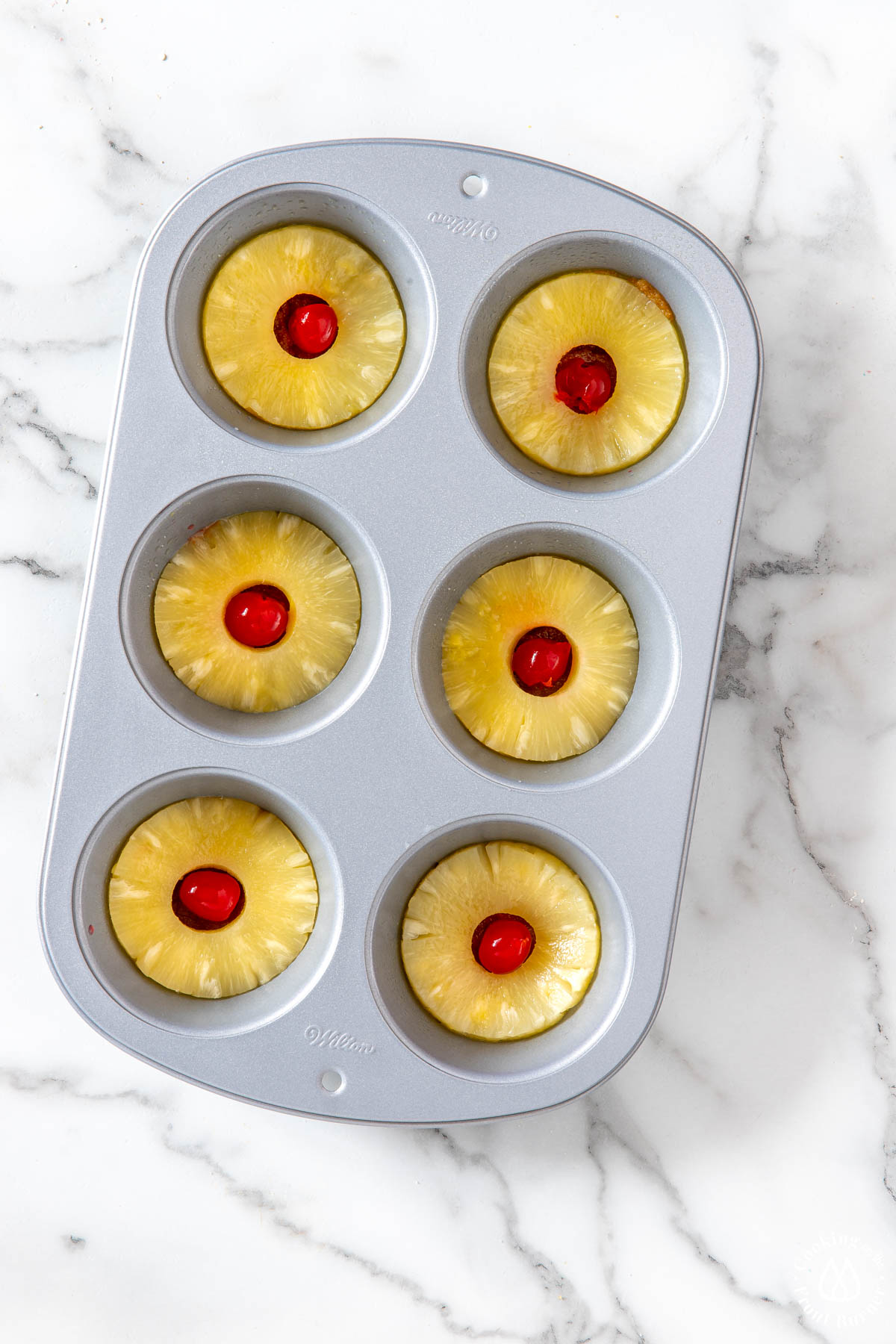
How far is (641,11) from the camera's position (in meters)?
1.20

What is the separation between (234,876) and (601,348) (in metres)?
0.72

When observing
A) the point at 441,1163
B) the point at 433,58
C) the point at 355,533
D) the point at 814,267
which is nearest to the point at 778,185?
the point at 814,267

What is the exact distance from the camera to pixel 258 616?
1.07 meters

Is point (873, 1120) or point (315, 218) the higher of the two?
point (315, 218)

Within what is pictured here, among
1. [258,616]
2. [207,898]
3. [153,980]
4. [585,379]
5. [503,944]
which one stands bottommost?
[153,980]

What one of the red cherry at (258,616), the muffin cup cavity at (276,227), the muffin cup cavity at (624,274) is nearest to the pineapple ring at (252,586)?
the red cherry at (258,616)

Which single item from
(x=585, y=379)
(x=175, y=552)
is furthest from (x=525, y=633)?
(x=175, y=552)

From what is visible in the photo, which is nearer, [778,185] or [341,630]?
[341,630]

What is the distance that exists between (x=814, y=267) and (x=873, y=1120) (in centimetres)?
105

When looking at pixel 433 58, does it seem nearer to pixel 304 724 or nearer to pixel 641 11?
pixel 641 11

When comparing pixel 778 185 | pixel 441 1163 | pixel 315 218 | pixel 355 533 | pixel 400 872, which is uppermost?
pixel 778 185

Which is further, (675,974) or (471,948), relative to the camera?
(675,974)

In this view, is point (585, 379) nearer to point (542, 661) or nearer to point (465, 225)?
point (465, 225)

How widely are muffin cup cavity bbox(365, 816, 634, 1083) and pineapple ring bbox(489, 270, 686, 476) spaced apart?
419mm
